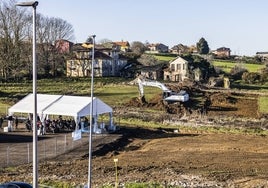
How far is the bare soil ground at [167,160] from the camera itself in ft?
76.6

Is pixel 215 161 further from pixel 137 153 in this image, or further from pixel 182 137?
pixel 182 137

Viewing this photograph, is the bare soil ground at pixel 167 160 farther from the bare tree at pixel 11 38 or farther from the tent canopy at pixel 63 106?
the bare tree at pixel 11 38

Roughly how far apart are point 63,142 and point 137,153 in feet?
20.4

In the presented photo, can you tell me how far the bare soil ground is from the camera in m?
23.4

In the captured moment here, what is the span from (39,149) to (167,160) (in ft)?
28.9

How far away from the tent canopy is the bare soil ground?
7.86 ft

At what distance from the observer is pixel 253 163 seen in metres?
27.7

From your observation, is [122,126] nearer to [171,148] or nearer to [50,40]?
[171,148]

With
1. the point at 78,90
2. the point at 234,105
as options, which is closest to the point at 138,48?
the point at 78,90

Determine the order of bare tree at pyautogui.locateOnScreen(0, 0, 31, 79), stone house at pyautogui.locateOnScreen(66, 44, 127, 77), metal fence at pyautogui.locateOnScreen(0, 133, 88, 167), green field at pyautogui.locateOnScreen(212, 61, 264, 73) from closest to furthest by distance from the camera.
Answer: metal fence at pyautogui.locateOnScreen(0, 133, 88, 167)
bare tree at pyautogui.locateOnScreen(0, 0, 31, 79)
stone house at pyautogui.locateOnScreen(66, 44, 127, 77)
green field at pyautogui.locateOnScreen(212, 61, 264, 73)

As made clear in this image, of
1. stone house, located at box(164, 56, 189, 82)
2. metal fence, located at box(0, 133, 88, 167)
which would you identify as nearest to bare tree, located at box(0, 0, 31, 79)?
stone house, located at box(164, 56, 189, 82)

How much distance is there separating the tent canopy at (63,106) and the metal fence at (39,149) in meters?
2.02

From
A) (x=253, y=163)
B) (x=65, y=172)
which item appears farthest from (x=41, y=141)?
(x=253, y=163)

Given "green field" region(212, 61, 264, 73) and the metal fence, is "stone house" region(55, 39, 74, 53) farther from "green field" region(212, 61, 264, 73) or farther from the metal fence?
the metal fence
